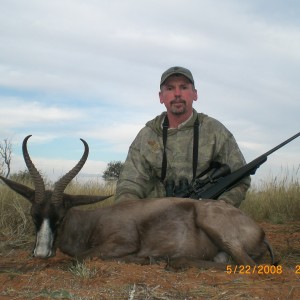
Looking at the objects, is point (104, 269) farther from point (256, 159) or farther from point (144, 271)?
point (256, 159)

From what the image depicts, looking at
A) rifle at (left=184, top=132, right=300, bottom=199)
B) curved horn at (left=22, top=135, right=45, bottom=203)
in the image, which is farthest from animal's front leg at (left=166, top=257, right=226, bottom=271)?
curved horn at (left=22, top=135, right=45, bottom=203)

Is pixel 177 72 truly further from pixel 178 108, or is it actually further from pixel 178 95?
pixel 178 108

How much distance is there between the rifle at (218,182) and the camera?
6082 mm

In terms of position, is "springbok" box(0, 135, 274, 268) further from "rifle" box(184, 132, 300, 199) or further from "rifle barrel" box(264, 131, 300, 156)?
"rifle barrel" box(264, 131, 300, 156)

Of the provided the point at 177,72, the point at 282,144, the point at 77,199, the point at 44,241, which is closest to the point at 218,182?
the point at 282,144

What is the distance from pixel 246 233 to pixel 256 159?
136 cm

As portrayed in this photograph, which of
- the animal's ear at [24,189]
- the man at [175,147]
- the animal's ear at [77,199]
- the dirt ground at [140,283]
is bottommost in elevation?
the dirt ground at [140,283]

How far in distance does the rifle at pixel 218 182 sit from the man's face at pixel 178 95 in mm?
1233

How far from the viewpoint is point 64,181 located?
17.5 ft

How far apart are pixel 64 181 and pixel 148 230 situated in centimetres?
102

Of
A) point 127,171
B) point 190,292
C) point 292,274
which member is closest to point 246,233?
point 292,274

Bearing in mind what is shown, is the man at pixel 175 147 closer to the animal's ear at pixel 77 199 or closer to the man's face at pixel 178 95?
the man's face at pixel 178 95

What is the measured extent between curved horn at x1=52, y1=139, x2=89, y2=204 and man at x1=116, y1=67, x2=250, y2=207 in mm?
1397
